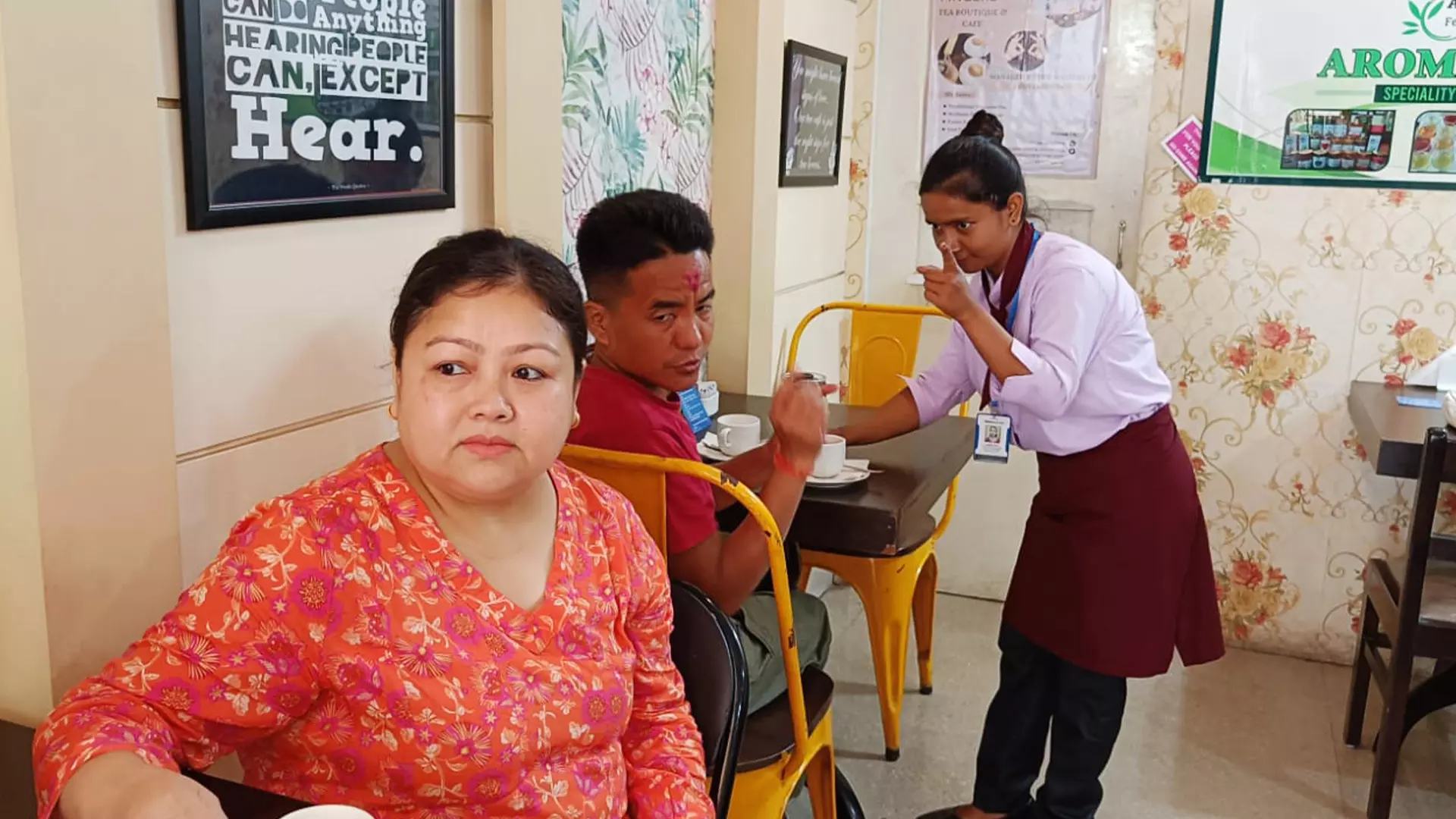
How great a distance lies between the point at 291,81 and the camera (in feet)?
4.35

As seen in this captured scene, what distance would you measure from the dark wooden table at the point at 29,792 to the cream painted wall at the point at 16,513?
29 mm

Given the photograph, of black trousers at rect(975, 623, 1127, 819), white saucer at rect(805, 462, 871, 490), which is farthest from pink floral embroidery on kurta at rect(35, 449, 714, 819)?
black trousers at rect(975, 623, 1127, 819)

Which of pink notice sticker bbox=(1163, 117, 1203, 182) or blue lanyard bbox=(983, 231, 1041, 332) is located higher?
pink notice sticker bbox=(1163, 117, 1203, 182)

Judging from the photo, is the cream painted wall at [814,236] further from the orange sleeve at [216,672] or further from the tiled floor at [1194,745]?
the orange sleeve at [216,672]

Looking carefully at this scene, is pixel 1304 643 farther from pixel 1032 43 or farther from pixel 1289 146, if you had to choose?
pixel 1032 43

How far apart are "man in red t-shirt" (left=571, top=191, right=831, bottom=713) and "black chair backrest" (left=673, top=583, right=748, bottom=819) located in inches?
7.9

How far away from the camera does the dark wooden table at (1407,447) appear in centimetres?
244

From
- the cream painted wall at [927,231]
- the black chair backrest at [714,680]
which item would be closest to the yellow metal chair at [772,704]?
the black chair backrest at [714,680]

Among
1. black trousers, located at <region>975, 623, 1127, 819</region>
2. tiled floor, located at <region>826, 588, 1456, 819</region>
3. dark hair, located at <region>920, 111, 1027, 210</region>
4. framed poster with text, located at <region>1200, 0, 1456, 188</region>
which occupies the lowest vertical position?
tiled floor, located at <region>826, 588, 1456, 819</region>

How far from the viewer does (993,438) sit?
2051 millimetres

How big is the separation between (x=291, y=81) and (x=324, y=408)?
1.32 feet

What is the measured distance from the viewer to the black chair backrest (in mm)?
1291

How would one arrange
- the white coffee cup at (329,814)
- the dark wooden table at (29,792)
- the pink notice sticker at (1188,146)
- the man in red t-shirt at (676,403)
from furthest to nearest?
the pink notice sticker at (1188,146) → the man in red t-shirt at (676,403) → the dark wooden table at (29,792) → the white coffee cup at (329,814)

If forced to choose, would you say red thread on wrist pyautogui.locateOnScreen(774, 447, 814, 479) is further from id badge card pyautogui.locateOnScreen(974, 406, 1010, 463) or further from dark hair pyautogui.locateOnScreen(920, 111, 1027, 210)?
dark hair pyautogui.locateOnScreen(920, 111, 1027, 210)
